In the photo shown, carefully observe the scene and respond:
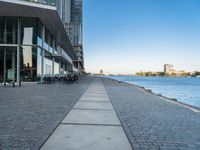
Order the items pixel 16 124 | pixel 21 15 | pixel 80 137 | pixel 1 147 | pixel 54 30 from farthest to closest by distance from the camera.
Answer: pixel 54 30 → pixel 21 15 → pixel 16 124 → pixel 80 137 → pixel 1 147

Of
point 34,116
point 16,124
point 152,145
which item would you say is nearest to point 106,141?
point 152,145

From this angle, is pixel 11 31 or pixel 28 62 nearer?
pixel 11 31

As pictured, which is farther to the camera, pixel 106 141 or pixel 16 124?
pixel 16 124

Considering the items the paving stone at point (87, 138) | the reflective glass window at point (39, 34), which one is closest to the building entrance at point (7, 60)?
the reflective glass window at point (39, 34)

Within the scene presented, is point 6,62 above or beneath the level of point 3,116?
above

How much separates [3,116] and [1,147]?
9.82 feet

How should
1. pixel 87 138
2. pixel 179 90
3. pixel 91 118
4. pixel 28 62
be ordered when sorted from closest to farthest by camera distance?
pixel 87 138 → pixel 91 118 → pixel 28 62 → pixel 179 90

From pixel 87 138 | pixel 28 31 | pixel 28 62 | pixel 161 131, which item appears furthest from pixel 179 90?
pixel 87 138

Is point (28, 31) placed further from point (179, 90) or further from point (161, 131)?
point (179, 90)

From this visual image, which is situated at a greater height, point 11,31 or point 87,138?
Result: point 11,31

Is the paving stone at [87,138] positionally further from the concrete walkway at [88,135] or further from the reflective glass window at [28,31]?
the reflective glass window at [28,31]

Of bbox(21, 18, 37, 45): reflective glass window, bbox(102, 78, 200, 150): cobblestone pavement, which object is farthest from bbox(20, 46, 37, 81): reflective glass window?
bbox(102, 78, 200, 150): cobblestone pavement

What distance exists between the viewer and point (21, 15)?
936 inches

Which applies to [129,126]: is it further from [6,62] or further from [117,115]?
[6,62]
